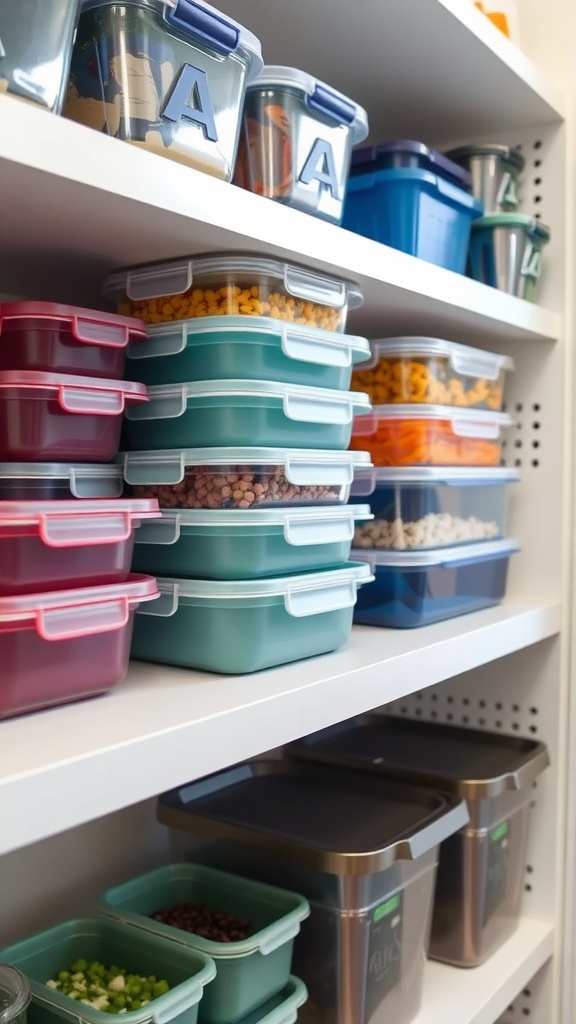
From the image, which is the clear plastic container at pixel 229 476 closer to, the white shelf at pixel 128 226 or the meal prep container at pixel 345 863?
the white shelf at pixel 128 226

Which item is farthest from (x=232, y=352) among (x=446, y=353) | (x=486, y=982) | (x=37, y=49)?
(x=486, y=982)

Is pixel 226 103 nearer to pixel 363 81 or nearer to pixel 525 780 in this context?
pixel 363 81

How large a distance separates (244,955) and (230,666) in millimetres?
276

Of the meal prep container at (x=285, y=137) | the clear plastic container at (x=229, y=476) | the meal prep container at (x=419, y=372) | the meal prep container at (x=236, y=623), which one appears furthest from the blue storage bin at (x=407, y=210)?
the meal prep container at (x=236, y=623)

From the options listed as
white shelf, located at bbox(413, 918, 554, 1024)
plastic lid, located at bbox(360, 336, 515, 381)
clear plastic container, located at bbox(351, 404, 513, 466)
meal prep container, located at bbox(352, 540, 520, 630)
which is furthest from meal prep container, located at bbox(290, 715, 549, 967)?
plastic lid, located at bbox(360, 336, 515, 381)

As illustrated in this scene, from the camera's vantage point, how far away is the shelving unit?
0.60 metres

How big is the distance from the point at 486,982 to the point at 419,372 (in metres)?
0.75

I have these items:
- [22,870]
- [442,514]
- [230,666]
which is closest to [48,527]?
[230,666]

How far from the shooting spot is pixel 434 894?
117 centimetres

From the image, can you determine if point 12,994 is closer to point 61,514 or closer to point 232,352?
point 61,514

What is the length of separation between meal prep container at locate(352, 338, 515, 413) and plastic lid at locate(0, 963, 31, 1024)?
0.72 m

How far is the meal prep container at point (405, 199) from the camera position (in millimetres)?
1054

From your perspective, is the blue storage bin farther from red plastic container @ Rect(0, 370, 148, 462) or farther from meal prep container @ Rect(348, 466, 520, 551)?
red plastic container @ Rect(0, 370, 148, 462)

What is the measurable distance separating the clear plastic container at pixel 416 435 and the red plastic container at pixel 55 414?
433 millimetres
